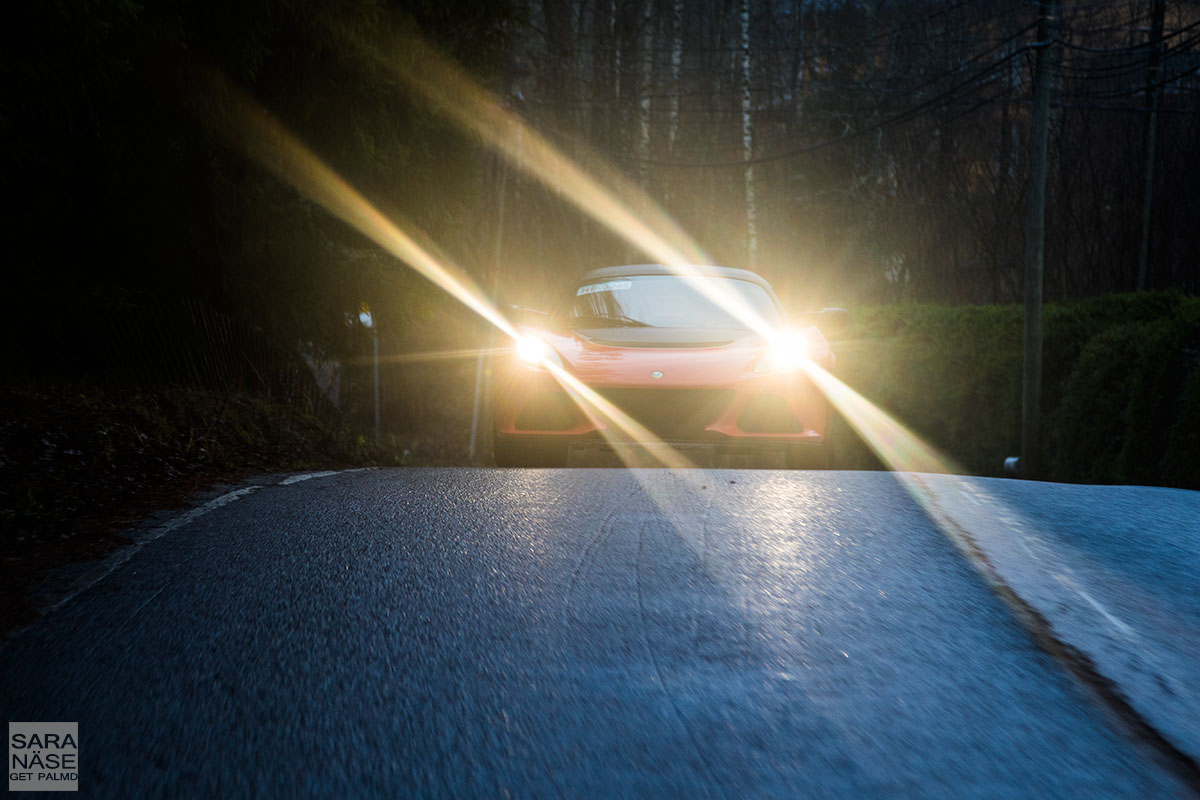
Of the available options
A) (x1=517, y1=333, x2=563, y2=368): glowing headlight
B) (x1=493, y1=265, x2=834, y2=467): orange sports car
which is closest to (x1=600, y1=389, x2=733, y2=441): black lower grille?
(x1=493, y1=265, x2=834, y2=467): orange sports car

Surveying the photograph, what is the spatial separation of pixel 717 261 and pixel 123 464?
29329 millimetres

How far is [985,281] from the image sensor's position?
29047 millimetres

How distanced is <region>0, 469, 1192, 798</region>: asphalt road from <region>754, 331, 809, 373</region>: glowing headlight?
2.65m

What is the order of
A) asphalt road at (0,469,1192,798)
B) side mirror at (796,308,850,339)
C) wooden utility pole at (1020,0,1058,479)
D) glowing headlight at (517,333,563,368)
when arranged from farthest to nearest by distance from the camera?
wooden utility pole at (1020,0,1058,479) < side mirror at (796,308,850,339) < glowing headlight at (517,333,563,368) < asphalt road at (0,469,1192,798)

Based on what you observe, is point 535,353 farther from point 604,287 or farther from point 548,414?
point 604,287

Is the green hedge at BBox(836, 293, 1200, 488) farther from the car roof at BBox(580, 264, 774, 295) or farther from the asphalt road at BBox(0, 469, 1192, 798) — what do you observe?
the asphalt road at BBox(0, 469, 1192, 798)

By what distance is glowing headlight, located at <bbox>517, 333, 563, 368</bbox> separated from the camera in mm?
7918

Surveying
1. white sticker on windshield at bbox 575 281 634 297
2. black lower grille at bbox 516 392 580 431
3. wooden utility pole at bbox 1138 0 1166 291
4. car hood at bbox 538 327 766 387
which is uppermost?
wooden utility pole at bbox 1138 0 1166 291

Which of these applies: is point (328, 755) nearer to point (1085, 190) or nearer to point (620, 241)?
point (1085, 190)

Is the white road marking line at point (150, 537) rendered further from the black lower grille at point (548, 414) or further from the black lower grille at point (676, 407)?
the black lower grille at point (676, 407)

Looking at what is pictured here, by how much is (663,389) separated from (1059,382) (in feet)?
31.1

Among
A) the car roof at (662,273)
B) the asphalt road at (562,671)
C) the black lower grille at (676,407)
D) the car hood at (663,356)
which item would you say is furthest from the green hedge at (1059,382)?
the asphalt road at (562,671)

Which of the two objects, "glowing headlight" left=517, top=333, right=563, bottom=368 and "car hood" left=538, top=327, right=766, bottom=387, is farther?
"glowing headlight" left=517, top=333, right=563, bottom=368

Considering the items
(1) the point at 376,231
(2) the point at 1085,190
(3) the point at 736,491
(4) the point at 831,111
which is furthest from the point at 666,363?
(4) the point at 831,111
